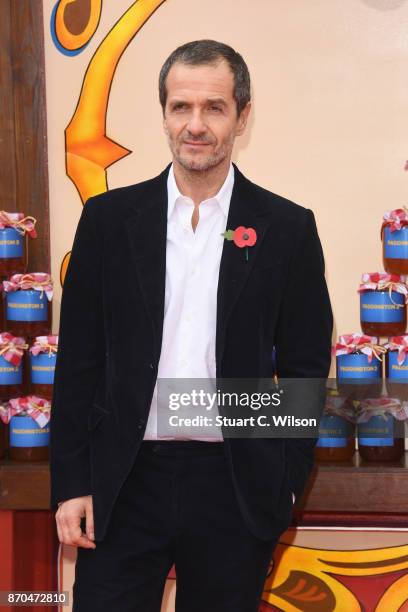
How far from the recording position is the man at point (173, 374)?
177 centimetres

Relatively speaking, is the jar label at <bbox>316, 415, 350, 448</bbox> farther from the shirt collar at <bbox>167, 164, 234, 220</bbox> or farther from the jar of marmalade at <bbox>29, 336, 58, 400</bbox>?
the shirt collar at <bbox>167, 164, 234, 220</bbox>

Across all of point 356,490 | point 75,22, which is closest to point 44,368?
point 356,490

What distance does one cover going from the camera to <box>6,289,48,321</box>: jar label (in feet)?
9.21

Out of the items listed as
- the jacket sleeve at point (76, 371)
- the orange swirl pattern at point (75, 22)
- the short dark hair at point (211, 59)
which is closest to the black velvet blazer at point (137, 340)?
the jacket sleeve at point (76, 371)

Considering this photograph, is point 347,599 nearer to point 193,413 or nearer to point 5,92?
point 193,413

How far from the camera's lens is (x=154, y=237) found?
1.83 m

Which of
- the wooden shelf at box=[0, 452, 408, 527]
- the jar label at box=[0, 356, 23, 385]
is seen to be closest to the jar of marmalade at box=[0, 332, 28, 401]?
the jar label at box=[0, 356, 23, 385]

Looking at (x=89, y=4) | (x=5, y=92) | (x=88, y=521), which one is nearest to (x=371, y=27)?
(x=89, y=4)

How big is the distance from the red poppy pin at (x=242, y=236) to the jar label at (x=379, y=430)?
43.6 inches

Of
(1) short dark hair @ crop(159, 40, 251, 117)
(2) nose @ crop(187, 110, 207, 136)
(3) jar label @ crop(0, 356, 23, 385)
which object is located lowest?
(3) jar label @ crop(0, 356, 23, 385)

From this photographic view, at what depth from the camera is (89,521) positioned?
1.79 meters

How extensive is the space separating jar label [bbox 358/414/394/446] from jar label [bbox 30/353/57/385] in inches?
36.9

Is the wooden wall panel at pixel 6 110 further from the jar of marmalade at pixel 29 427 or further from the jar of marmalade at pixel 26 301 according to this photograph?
the jar of marmalade at pixel 29 427

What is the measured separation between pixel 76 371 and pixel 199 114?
544 mm
